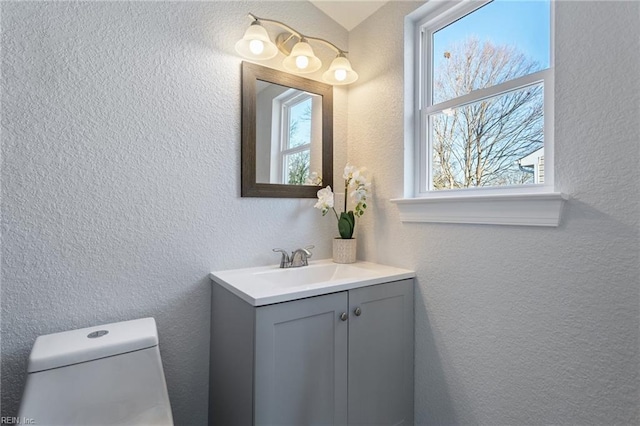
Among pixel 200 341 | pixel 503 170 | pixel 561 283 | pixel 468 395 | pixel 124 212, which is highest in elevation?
pixel 503 170

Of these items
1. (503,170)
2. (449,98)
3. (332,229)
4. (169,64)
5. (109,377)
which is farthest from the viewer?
(332,229)

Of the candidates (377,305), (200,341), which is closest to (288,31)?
(377,305)

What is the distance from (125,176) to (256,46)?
0.85 meters

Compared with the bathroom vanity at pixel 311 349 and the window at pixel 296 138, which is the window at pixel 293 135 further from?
the bathroom vanity at pixel 311 349

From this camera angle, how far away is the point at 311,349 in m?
1.18

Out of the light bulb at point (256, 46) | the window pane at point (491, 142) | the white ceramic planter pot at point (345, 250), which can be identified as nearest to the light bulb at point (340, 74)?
the light bulb at point (256, 46)

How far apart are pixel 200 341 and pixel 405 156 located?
1374mm

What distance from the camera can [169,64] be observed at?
1403 mm

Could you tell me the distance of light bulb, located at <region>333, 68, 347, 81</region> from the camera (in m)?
1.73

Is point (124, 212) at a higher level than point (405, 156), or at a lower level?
lower

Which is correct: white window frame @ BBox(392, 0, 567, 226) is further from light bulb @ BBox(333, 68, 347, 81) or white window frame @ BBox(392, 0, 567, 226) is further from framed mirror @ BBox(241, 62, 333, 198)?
framed mirror @ BBox(241, 62, 333, 198)

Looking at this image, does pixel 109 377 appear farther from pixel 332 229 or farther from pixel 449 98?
pixel 449 98

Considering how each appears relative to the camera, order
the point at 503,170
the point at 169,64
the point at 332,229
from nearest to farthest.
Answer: the point at 503,170 → the point at 169,64 → the point at 332,229

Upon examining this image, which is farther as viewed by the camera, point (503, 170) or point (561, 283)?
point (503, 170)
